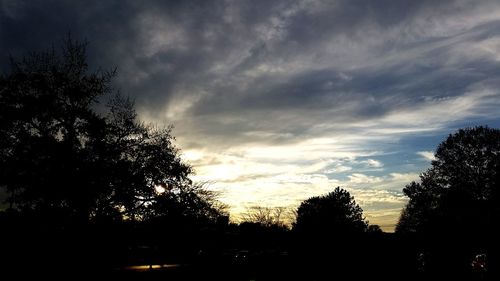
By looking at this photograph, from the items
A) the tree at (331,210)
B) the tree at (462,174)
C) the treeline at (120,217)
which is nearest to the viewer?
the treeline at (120,217)

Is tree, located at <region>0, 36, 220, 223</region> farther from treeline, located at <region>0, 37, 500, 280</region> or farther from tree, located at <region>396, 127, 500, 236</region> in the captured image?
tree, located at <region>396, 127, 500, 236</region>

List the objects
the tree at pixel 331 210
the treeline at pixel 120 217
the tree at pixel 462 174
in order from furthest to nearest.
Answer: the tree at pixel 331 210
the tree at pixel 462 174
the treeline at pixel 120 217

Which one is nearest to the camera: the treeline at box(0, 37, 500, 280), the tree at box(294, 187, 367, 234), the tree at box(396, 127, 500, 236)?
the treeline at box(0, 37, 500, 280)

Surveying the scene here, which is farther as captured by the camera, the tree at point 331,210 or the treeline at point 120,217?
the tree at point 331,210

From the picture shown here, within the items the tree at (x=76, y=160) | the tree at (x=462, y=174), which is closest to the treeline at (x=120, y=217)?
the tree at (x=76, y=160)

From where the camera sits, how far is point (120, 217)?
61.0 ft

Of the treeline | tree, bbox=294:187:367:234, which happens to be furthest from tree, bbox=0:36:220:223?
tree, bbox=294:187:367:234

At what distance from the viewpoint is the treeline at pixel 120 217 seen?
1620cm

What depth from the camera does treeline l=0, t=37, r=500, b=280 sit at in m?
16.2

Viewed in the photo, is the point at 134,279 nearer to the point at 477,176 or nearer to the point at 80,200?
the point at 80,200

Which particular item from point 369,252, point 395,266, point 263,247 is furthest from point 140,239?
point 263,247

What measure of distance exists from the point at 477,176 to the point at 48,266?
35.9 meters

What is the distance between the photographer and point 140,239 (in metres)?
23.1

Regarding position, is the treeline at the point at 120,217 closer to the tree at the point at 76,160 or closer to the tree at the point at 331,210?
the tree at the point at 76,160
